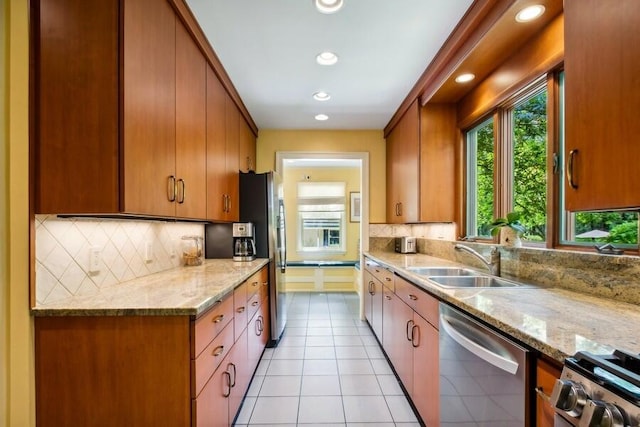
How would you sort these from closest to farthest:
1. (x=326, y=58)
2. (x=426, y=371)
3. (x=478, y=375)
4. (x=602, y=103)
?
1. (x=602, y=103)
2. (x=478, y=375)
3. (x=426, y=371)
4. (x=326, y=58)

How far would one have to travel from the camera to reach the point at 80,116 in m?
1.26

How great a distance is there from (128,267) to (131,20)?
1314 millimetres

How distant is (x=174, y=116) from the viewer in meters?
1.71

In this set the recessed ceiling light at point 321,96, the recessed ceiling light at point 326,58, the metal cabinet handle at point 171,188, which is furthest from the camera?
the recessed ceiling light at point 321,96

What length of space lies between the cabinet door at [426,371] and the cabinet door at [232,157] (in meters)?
1.85

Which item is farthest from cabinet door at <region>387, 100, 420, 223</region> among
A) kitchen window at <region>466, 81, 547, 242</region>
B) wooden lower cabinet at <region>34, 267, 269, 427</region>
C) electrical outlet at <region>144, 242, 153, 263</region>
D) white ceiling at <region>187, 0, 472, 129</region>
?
wooden lower cabinet at <region>34, 267, 269, 427</region>

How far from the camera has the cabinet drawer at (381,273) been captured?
8.84 feet

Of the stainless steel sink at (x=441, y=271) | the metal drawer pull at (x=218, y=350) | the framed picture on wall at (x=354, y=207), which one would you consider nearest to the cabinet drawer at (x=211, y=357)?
the metal drawer pull at (x=218, y=350)

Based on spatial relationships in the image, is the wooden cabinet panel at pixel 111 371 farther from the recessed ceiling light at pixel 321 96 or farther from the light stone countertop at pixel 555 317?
the recessed ceiling light at pixel 321 96

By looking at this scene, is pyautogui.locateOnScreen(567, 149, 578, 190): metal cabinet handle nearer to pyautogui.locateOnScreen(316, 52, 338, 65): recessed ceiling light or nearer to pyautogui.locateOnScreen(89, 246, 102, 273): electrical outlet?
pyautogui.locateOnScreen(316, 52, 338, 65): recessed ceiling light

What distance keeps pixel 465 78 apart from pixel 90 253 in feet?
9.01

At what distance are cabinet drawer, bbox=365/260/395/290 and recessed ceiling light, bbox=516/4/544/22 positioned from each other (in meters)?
1.90

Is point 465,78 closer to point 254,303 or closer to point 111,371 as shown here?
point 254,303

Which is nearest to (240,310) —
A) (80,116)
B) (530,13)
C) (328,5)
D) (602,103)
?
(80,116)
